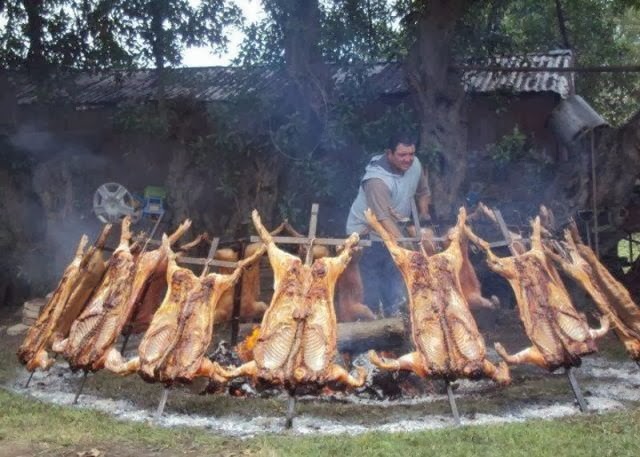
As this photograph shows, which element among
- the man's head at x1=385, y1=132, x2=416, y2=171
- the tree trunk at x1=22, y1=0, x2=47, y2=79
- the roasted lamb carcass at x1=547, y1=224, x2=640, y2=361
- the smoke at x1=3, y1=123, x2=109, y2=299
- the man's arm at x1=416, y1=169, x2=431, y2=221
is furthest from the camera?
the smoke at x1=3, y1=123, x2=109, y2=299

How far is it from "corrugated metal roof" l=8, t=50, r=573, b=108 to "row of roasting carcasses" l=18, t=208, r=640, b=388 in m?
A: 5.52

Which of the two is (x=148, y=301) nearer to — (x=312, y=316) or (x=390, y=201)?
(x=312, y=316)

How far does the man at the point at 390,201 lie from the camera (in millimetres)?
7816

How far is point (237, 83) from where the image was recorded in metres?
12.6

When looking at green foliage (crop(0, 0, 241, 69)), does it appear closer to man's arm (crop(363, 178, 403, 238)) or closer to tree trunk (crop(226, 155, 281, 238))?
tree trunk (crop(226, 155, 281, 238))

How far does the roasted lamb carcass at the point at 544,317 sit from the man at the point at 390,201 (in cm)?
146

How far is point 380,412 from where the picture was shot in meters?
6.08

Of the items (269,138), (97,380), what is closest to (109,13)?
(269,138)

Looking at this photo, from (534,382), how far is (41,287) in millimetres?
10329

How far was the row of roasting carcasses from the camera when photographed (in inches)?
222

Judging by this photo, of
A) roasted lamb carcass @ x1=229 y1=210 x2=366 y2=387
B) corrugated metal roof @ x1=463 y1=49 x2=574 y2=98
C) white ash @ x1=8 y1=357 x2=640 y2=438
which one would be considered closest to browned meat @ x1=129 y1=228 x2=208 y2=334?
white ash @ x1=8 y1=357 x2=640 y2=438

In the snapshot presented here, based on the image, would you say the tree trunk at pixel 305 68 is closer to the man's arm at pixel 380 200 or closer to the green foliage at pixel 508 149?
the green foliage at pixel 508 149

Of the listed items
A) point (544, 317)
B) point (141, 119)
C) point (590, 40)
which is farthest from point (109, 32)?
point (590, 40)

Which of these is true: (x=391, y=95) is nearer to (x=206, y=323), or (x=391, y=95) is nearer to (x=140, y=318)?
(x=140, y=318)
